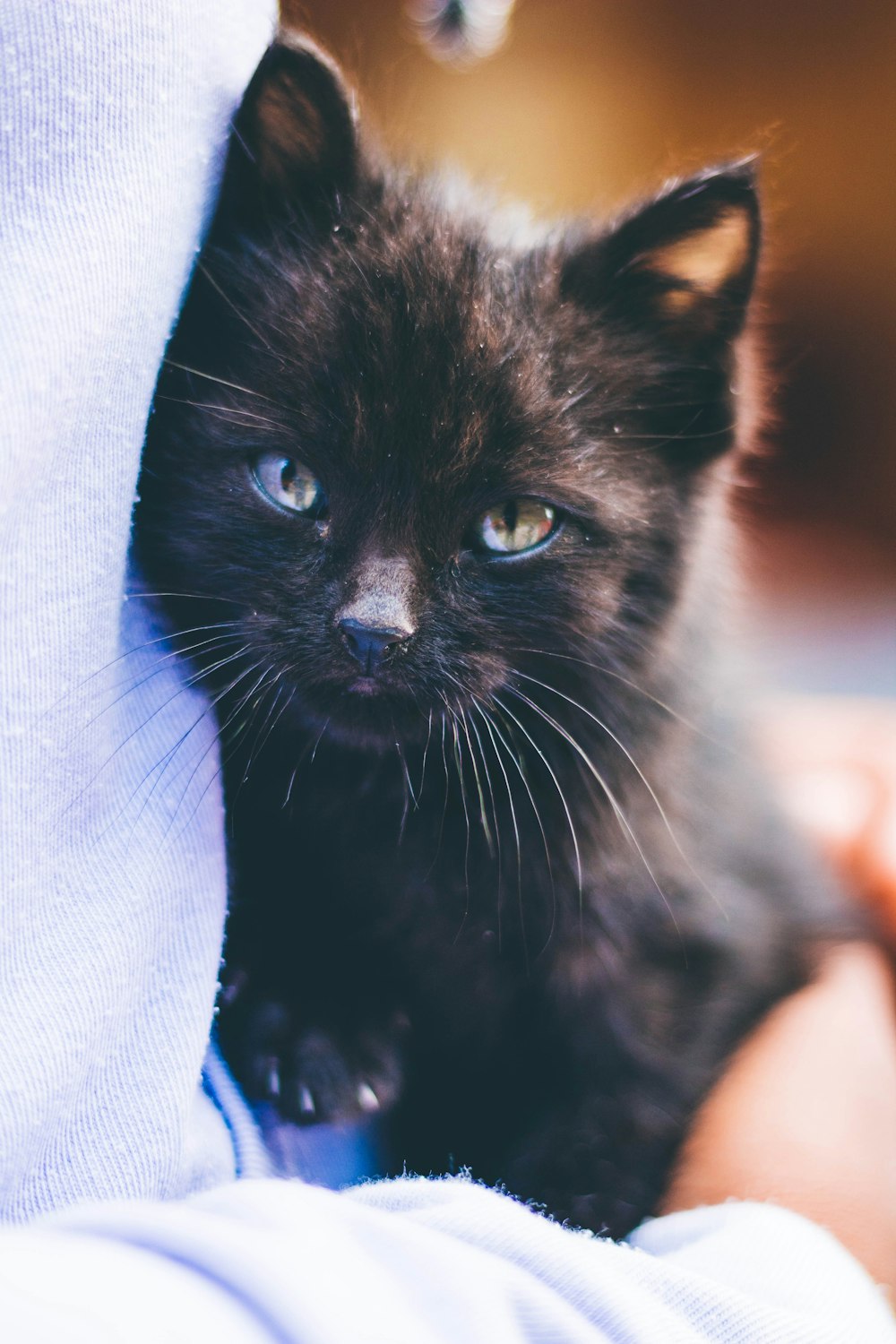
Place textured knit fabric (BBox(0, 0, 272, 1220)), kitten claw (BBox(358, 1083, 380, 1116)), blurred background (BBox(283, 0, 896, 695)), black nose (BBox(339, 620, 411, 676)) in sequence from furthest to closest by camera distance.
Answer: blurred background (BBox(283, 0, 896, 695)) → kitten claw (BBox(358, 1083, 380, 1116)) → black nose (BBox(339, 620, 411, 676)) → textured knit fabric (BBox(0, 0, 272, 1220))

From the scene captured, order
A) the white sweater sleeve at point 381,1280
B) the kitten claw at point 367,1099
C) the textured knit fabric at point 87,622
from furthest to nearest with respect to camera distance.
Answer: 1. the kitten claw at point 367,1099
2. the textured knit fabric at point 87,622
3. the white sweater sleeve at point 381,1280

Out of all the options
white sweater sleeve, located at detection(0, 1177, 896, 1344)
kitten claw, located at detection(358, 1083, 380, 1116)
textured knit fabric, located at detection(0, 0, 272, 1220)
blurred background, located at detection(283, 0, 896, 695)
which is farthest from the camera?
blurred background, located at detection(283, 0, 896, 695)

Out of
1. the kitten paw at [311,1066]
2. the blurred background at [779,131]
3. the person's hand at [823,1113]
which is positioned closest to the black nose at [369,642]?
the kitten paw at [311,1066]

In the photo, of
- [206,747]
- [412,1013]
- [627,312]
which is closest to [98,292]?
[206,747]

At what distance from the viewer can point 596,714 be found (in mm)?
942

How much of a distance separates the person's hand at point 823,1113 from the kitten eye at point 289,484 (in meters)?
0.75

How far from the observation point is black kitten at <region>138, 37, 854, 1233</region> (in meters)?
0.80

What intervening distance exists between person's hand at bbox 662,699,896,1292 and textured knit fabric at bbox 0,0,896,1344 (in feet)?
0.72

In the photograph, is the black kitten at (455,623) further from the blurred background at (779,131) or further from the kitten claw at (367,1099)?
the blurred background at (779,131)

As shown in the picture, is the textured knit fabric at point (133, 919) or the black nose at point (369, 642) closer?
the textured knit fabric at point (133, 919)

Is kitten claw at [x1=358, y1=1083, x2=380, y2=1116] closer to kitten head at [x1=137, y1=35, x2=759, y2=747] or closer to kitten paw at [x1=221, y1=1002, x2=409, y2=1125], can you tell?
kitten paw at [x1=221, y1=1002, x2=409, y2=1125]

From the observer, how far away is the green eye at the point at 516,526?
842 mm

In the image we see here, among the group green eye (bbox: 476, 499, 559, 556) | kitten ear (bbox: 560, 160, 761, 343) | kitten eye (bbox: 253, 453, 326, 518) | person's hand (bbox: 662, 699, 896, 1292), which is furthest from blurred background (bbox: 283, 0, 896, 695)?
kitten eye (bbox: 253, 453, 326, 518)

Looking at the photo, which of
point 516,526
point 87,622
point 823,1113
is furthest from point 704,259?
point 823,1113
